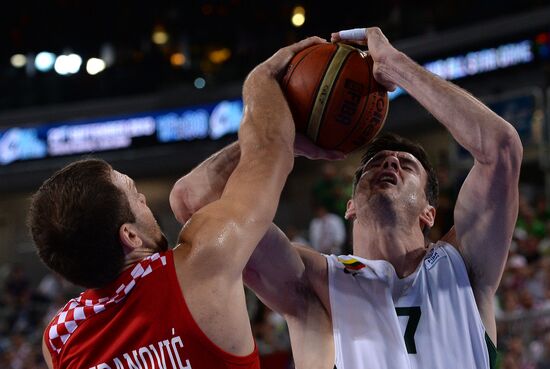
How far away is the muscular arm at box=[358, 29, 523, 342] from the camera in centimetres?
338

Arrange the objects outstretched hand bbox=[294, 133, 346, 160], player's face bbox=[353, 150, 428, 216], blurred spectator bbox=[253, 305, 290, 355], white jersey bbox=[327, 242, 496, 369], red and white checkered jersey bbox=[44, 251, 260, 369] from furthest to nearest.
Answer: blurred spectator bbox=[253, 305, 290, 355] < player's face bbox=[353, 150, 428, 216] < outstretched hand bbox=[294, 133, 346, 160] < white jersey bbox=[327, 242, 496, 369] < red and white checkered jersey bbox=[44, 251, 260, 369]

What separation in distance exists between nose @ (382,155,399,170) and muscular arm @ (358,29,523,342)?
32cm

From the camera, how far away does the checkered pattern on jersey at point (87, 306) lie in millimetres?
2721

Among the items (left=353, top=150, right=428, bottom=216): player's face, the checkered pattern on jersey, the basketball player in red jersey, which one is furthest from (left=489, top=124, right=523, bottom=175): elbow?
the checkered pattern on jersey

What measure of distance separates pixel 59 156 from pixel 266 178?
1872 centimetres

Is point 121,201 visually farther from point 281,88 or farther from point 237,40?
point 237,40

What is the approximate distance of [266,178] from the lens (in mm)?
2822

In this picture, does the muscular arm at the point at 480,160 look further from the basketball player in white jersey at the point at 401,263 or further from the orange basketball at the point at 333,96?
the orange basketball at the point at 333,96

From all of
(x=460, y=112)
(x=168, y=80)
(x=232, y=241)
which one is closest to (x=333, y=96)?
(x=460, y=112)

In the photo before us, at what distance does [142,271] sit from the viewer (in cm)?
273

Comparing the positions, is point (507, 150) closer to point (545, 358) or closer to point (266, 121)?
point (266, 121)

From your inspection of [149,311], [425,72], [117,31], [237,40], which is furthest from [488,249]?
[117,31]

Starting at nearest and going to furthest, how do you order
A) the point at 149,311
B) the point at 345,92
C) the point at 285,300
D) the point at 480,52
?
the point at 149,311 → the point at 345,92 → the point at 285,300 → the point at 480,52

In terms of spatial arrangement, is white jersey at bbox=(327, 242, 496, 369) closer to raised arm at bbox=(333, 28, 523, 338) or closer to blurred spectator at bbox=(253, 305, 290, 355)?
raised arm at bbox=(333, 28, 523, 338)
